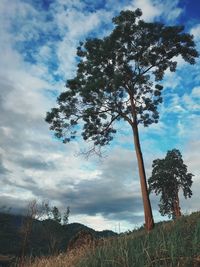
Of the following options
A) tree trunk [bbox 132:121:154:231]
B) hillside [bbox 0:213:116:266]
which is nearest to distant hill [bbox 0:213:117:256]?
hillside [bbox 0:213:116:266]

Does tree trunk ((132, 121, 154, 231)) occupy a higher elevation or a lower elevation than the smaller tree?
lower

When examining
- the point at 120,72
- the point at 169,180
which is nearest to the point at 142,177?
the point at 120,72

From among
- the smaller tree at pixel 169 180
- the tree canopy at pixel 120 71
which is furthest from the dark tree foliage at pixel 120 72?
the smaller tree at pixel 169 180

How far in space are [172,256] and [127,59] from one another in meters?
25.2

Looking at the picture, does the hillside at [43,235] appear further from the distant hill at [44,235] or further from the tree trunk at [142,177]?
the tree trunk at [142,177]

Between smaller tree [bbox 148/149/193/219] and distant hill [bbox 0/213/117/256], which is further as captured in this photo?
smaller tree [bbox 148/149/193/219]

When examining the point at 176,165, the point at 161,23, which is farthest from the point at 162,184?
the point at 161,23

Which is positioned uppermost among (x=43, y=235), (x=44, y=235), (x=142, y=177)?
(x=43, y=235)

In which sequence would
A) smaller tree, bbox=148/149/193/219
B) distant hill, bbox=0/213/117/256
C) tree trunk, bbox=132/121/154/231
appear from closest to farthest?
distant hill, bbox=0/213/117/256 < tree trunk, bbox=132/121/154/231 < smaller tree, bbox=148/149/193/219

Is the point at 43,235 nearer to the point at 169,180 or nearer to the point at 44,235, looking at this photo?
the point at 44,235

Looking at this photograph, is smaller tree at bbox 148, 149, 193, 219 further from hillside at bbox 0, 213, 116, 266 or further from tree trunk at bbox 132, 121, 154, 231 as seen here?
tree trunk at bbox 132, 121, 154, 231

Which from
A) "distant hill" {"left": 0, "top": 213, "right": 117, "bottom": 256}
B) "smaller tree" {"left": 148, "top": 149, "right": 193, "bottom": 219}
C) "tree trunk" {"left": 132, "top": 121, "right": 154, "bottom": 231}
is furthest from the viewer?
"smaller tree" {"left": 148, "top": 149, "right": 193, "bottom": 219}

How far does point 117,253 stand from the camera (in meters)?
7.14

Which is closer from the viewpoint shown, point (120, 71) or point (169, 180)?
point (120, 71)
